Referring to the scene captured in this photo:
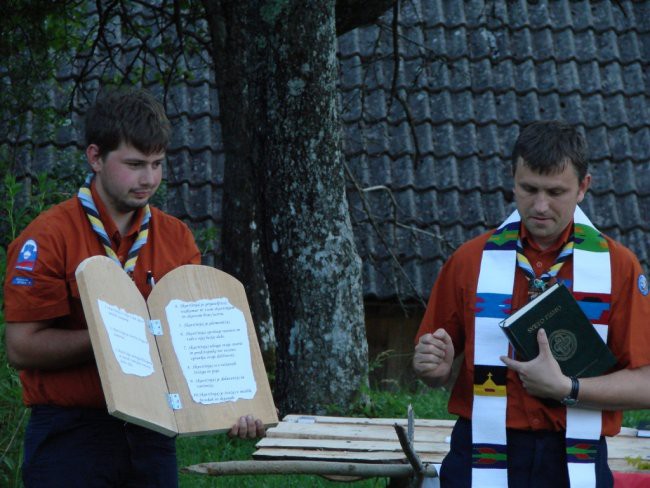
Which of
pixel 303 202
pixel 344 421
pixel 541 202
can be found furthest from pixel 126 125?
pixel 303 202

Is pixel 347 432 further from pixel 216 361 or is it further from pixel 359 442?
pixel 216 361

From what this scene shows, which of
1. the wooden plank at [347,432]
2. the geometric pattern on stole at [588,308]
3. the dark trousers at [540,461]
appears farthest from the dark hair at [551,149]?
the wooden plank at [347,432]

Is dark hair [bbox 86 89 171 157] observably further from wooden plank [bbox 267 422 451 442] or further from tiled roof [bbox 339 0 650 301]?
tiled roof [bbox 339 0 650 301]

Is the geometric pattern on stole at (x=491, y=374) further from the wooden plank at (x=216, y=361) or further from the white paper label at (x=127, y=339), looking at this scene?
the white paper label at (x=127, y=339)

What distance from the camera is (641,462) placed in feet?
14.5

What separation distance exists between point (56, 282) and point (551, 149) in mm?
1511

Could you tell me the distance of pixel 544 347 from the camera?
3328mm

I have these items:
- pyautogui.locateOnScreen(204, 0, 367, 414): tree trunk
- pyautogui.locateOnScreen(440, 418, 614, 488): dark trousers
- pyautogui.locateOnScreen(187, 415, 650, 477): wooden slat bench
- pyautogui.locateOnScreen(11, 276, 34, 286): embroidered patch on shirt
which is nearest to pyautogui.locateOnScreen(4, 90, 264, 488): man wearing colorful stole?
pyautogui.locateOnScreen(11, 276, 34, 286): embroidered patch on shirt

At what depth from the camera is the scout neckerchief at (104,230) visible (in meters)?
3.45

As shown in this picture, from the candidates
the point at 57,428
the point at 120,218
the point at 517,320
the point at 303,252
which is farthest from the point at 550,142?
the point at 303,252

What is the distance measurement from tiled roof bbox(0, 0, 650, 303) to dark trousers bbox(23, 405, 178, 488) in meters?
5.69

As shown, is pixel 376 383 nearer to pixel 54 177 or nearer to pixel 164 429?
pixel 54 177

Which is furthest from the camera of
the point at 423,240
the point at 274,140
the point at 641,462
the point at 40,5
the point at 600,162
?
the point at 600,162

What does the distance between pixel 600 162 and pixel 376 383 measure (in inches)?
136
